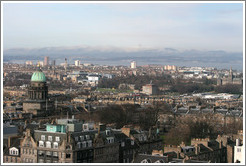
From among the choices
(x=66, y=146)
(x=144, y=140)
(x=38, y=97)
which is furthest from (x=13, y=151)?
(x=38, y=97)

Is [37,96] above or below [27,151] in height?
below

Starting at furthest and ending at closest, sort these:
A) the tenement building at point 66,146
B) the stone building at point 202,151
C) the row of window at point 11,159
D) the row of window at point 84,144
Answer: the stone building at point 202,151
the row of window at point 11,159
the row of window at point 84,144
the tenement building at point 66,146

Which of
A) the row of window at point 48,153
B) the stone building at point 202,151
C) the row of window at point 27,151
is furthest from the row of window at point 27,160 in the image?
the stone building at point 202,151

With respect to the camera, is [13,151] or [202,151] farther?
[202,151]

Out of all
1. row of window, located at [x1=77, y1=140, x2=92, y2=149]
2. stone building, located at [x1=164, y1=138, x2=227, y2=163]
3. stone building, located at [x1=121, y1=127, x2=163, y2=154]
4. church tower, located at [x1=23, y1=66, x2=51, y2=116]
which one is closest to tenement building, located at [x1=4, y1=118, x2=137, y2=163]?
row of window, located at [x1=77, y1=140, x2=92, y2=149]

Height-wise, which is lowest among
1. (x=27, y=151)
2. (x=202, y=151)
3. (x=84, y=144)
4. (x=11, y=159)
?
(x=11, y=159)

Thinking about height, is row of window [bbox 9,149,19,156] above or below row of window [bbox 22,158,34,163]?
above

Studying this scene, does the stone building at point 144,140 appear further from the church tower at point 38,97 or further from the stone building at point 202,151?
the church tower at point 38,97

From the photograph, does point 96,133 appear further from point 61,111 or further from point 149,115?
point 61,111

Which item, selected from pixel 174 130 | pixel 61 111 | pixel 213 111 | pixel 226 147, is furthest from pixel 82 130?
pixel 213 111

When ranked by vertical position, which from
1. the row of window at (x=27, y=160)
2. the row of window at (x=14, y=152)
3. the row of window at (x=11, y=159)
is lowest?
the row of window at (x=11, y=159)

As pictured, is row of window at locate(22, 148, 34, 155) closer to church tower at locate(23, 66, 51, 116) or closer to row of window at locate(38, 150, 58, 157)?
row of window at locate(38, 150, 58, 157)

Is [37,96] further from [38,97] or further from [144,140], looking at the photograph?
[144,140]
